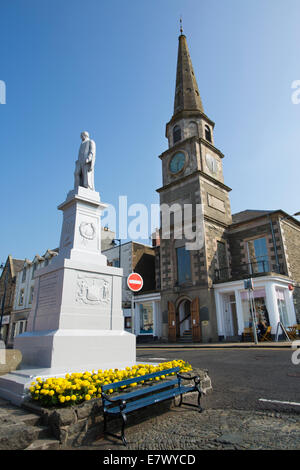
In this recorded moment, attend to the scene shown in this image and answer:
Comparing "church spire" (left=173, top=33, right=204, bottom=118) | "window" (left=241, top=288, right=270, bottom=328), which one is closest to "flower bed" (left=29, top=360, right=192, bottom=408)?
"window" (left=241, top=288, right=270, bottom=328)

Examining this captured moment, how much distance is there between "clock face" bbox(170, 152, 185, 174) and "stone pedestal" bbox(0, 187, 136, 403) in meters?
20.5

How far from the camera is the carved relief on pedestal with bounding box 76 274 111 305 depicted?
6.09m

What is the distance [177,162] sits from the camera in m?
27.1

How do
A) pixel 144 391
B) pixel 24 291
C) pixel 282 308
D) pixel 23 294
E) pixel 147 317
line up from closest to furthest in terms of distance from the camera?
pixel 144 391 → pixel 282 308 → pixel 147 317 → pixel 24 291 → pixel 23 294

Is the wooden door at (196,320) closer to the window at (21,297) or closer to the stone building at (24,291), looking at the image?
the stone building at (24,291)

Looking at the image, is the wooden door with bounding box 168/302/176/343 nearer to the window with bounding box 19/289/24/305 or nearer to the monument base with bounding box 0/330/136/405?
the monument base with bounding box 0/330/136/405

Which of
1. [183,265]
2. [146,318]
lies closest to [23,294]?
[146,318]

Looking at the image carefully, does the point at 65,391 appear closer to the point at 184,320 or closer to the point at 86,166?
the point at 86,166

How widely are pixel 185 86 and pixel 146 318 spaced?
25.7 metres

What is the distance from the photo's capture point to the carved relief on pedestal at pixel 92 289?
20.0ft

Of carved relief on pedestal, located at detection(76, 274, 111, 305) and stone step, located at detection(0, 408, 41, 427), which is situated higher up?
carved relief on pedestal, located at detection(76, 274, 111, 305)

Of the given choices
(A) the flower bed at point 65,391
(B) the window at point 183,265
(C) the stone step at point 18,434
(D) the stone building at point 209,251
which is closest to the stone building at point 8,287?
(D) the stone building at point 209,251

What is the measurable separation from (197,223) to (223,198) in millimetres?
5230
